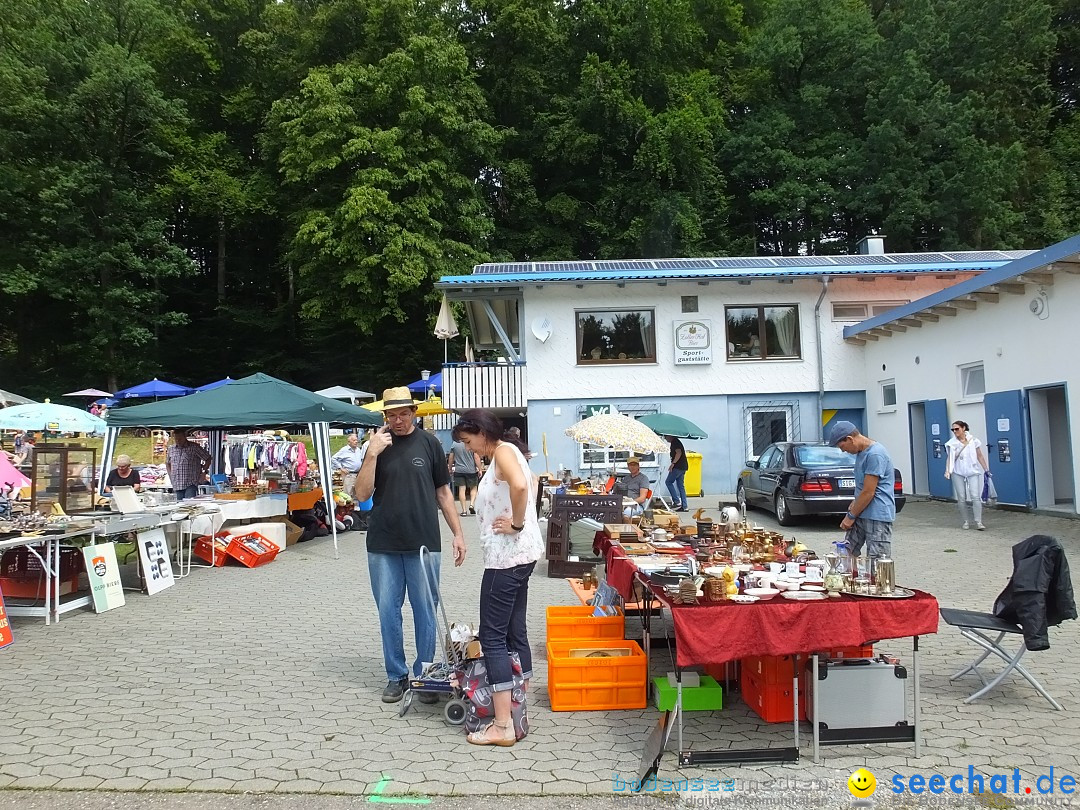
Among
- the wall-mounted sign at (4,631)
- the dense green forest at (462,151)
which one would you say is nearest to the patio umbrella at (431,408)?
the dense green forest at (462,151)

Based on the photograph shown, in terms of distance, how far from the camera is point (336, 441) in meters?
29.3

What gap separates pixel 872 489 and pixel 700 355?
15.0m

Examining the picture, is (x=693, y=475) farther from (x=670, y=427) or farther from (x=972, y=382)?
(x=972, y=382)

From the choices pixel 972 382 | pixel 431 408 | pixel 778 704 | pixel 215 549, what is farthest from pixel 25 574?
pixel 972 382

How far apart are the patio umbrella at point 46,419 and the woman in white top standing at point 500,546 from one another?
14.0m

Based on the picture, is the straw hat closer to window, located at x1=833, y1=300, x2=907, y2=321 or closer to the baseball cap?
the baseball cap

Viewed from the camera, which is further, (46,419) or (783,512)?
(46,419)

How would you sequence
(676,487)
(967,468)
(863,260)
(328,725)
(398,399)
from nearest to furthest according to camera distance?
(328,725), (398,399), (967,468), (676,487), (863,260)

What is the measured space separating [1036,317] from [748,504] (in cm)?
597

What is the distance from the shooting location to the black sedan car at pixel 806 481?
517 inches

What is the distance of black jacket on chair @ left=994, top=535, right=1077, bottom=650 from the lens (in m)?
4.88

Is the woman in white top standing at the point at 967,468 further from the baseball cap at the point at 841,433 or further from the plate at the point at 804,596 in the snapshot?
the plate at the point at 804,596

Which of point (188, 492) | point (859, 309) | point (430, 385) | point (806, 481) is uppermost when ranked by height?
point (859, 309)

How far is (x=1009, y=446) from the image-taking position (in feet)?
46.7
